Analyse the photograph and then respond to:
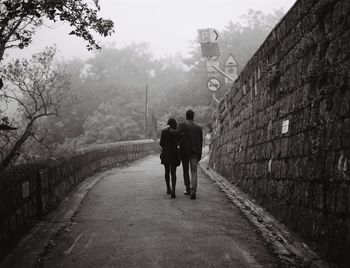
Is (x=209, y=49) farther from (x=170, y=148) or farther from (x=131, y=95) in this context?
(x=131, y=95)

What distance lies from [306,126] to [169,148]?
4.10 meters

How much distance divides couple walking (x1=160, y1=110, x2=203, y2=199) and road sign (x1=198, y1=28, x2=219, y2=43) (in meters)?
11.0

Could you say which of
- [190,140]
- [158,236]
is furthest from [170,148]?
[158,236]

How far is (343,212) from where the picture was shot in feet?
13.3

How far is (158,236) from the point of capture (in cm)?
558

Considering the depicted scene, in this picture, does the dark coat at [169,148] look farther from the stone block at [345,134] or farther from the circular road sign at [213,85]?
the circular road sign at [213,85]

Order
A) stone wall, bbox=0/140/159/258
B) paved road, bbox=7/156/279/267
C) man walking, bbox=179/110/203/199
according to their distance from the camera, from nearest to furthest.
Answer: paved road, bbox=7/156/279/267
stone wall, bbox=0/140/159/258
man walking, bbox=179/110/203/199

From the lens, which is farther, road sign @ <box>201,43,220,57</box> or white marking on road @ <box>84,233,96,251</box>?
road sign @ <box>201,43,220,57</box>

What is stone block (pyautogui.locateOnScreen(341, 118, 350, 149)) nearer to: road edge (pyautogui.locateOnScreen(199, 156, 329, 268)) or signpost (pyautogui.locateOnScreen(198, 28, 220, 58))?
road edge (pyautogui.locateOnScreen(199, 156, 329, 268))

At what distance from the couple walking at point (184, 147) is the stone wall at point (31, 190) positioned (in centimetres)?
232

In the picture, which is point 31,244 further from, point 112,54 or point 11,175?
point 112,54

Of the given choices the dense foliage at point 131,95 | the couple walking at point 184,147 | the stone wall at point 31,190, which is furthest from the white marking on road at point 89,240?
the dense foliage at point 131,95

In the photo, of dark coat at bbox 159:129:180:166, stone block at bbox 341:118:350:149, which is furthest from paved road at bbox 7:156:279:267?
stone block at bbox 341:118:350:149

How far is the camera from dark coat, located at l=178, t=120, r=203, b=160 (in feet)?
28.8
